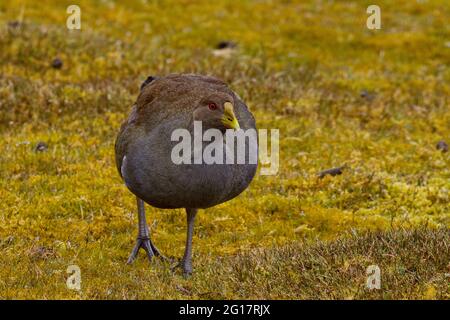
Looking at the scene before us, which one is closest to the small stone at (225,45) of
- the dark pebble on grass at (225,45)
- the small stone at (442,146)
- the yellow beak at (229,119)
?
the dark pebble on grass at (225,45)

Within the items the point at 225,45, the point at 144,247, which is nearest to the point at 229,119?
the point at 144,247

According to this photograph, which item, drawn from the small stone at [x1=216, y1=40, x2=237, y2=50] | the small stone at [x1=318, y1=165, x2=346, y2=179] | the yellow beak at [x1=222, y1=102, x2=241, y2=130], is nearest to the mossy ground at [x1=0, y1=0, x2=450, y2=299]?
the small stone at [x1=318, y1=165, x2=346, y2=179]

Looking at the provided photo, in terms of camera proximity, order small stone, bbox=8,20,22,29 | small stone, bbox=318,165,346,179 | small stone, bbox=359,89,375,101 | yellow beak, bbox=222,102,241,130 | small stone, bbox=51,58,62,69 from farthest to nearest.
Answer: small stone, bbox=8,20,22,29 < small stone, bbox=359,89,375,101 < small stone, bbox=51,58,62,69 < small stone, bbox=318,165,346,179 < yellow beak, bbox=222,102,241,130

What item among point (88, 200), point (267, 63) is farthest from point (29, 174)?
point (267, 63)

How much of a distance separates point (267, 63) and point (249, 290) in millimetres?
16434

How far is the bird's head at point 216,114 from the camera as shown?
357 inches

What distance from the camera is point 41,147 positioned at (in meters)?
15.8

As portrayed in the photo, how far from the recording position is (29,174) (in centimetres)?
1465

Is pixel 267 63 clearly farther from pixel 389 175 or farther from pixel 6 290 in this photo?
pixel 6 290

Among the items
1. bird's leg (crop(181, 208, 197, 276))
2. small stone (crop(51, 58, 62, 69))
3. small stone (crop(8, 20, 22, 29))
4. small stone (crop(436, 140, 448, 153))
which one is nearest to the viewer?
bird's leg (crop(181, 208, 197, 276))

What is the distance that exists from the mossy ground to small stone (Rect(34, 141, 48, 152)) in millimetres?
182

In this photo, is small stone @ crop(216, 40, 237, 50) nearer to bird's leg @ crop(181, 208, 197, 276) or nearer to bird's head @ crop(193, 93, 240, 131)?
bird's leg @ crop(181, 208, 197, 276)

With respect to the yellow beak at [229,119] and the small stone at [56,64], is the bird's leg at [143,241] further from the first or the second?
the small stone at [56,64]

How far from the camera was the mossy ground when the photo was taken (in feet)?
32.7
